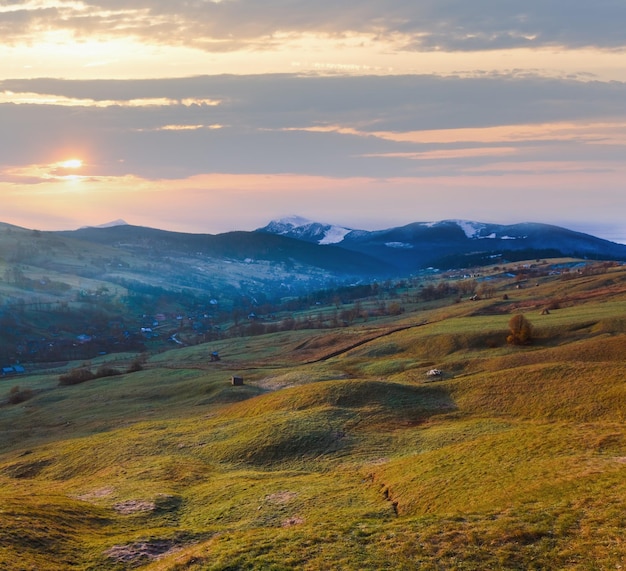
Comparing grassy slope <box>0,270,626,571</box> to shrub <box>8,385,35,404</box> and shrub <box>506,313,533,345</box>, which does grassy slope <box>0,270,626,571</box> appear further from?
shrub <box>8,385,35,404</box>

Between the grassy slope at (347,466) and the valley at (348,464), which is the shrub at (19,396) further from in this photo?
the grassy slope at (347,466)

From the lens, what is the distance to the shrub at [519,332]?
306 feet

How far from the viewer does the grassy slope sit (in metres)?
27.9

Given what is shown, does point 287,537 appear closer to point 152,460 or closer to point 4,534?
point 4,534

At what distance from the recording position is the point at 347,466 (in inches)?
1923

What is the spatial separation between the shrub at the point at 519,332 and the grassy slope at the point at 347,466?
8.78 ft

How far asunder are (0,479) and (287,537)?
42.8 m

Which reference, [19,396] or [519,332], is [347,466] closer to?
[519,332]

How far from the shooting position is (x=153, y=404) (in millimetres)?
92312

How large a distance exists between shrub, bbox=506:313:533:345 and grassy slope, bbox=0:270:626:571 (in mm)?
2675

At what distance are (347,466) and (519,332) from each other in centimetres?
5525

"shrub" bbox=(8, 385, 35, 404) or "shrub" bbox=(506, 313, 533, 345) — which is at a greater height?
"shrub" bbox=(506, 313, 533, 345)

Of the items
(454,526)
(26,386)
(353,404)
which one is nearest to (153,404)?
(353,404)

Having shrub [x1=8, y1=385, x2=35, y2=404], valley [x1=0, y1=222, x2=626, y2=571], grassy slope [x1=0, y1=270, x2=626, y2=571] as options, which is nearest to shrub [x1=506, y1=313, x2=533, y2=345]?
valley [x1=0, y1=222, x2=626, y2=571]
